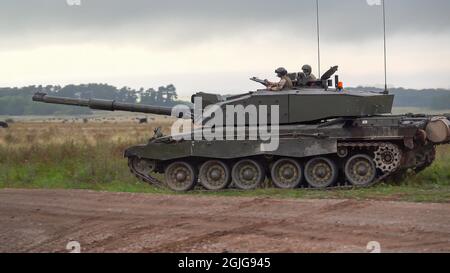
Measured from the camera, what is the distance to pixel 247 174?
17.3 m

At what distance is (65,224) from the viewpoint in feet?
39.1

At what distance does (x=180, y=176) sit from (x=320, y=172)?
3292 millimetres

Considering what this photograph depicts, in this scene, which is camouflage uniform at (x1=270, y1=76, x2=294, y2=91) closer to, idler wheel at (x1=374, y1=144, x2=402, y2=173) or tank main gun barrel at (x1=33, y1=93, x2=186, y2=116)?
idler wheel at (x1=374, y1=144, x2=402, y2=173)

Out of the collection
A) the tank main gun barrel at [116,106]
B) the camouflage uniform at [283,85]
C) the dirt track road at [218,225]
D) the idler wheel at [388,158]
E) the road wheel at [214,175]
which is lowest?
the dirt track road at [218,225]

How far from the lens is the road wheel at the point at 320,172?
54.2 feet

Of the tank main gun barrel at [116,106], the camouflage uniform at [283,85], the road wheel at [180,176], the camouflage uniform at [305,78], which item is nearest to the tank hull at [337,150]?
the road wheel at [180,176]

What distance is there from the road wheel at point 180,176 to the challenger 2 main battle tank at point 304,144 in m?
0.02

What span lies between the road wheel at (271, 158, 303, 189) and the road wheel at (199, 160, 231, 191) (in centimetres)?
110

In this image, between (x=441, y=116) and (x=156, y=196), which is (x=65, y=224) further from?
(x=441, y=116)

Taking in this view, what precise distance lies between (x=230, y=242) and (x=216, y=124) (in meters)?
8.12

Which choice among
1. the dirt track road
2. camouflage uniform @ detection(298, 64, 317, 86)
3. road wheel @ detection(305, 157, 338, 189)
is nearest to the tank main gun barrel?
camouflage uniform @ detection(298, 64, 317, 86)

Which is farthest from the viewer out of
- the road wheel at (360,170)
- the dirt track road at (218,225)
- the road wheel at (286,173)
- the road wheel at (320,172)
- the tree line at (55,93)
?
the tree line at (55,93)

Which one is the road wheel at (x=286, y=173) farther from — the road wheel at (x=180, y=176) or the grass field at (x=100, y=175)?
the road wheel at (x=180, y=176)
